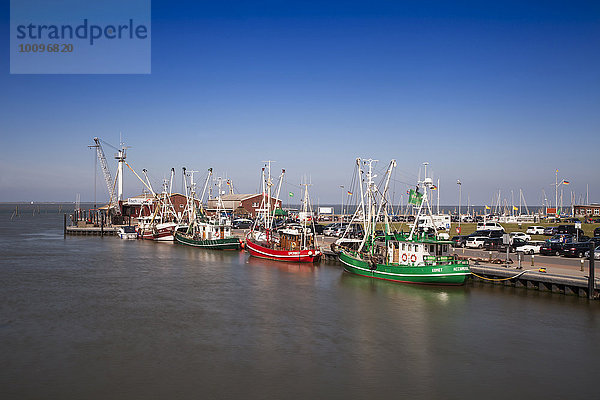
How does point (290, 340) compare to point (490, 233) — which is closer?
point (290, 340)

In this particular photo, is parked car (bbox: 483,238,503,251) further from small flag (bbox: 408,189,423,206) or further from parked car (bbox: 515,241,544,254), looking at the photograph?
small flag (bbox: 408,189,423,206)

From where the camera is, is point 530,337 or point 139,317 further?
point 139,317

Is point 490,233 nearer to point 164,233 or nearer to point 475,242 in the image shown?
point 475,242

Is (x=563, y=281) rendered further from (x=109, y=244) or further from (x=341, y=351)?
(x=109, y=244)

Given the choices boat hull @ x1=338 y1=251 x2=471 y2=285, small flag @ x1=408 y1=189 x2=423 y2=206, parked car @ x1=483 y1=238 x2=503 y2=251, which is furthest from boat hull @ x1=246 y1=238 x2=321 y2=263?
parked car @ x1=483 y1=238 x2=503 y2=251

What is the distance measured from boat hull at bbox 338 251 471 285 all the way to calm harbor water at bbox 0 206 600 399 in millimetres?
810

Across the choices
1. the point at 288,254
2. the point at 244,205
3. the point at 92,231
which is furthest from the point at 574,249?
the point at 244,205

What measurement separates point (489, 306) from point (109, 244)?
70056mm

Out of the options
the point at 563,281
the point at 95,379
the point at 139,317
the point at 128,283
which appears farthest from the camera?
the point at 128,283

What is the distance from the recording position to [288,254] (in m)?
57.3

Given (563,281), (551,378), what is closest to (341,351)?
(551,378)

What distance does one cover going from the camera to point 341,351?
24891 mm

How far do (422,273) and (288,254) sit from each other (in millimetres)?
21176

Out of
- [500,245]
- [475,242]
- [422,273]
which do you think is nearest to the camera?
[422,273]
